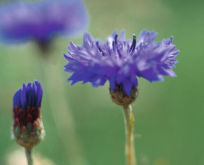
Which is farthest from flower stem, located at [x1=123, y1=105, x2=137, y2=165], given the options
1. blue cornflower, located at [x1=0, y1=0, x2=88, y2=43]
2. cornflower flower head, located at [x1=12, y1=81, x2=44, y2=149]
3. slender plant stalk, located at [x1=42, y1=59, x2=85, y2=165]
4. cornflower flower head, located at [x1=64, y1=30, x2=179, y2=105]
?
blue cornflower, located at [x1=0, y1=0, x2=88, y2=43]

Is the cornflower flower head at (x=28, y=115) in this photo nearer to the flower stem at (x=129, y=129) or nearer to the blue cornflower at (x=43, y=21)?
the flower stem at (x=129, y=129)

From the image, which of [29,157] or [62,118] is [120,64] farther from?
[62,118]

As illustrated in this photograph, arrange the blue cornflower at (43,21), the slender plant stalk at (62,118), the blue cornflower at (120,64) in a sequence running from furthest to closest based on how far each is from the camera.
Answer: the blue cornflower at (43,21)
the slender plant stalk at (62,118)
the blue cornflower at (120,64)

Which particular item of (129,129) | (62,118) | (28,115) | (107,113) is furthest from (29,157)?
(107,113)

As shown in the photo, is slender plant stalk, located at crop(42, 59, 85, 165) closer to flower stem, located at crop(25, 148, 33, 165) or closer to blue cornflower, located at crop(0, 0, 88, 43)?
blue cornflower, located at crop(0, 0, 88, 43)

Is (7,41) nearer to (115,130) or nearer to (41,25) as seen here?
(41,25)

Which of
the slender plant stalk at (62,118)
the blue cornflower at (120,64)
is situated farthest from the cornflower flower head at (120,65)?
the slender plant stalk at (62,118)
